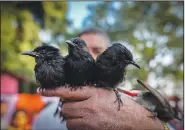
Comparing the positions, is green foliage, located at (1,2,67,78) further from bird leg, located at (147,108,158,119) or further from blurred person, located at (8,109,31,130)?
bird leg, located at (147,108,158,119)

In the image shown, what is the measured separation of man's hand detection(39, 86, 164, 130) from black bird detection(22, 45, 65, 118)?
15mm

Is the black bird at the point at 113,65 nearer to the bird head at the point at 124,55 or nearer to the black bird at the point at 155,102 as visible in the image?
the bird head at the point at 124,55

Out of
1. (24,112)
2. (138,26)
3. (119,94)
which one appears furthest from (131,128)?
(24,112)

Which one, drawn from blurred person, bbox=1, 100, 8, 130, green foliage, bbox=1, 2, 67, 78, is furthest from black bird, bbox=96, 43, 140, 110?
blurred person, bbox=1, 100, 8, 130

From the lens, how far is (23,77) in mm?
1844

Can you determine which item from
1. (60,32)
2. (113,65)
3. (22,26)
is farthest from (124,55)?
(22,26)

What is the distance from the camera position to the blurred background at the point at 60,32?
173 cm

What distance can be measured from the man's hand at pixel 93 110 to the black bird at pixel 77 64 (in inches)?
0.7

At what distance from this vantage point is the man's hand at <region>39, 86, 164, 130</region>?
68 cm

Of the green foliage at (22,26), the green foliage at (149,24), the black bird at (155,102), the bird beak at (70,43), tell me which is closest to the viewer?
the bird beak at (70,43)

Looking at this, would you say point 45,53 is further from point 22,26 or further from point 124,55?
point 22,26

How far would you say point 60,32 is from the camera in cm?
181

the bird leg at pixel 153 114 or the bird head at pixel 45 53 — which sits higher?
the bird head at pixel 45 53

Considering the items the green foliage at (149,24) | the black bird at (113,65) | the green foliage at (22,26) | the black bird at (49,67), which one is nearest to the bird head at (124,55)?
the black bird at (113,65)
